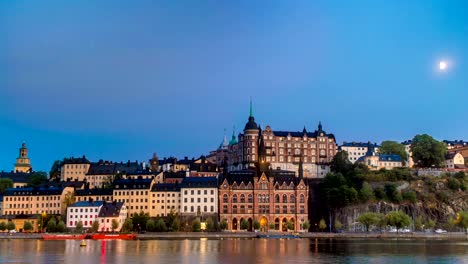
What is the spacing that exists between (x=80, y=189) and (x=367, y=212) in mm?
60759

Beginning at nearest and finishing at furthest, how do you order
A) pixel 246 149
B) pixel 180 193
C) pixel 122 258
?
pixel 122 258, pixel 180 193, pixel 246 149

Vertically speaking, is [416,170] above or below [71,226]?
above

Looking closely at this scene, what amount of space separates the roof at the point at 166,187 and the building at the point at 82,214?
494 inches

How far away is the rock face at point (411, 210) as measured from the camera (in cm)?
12506

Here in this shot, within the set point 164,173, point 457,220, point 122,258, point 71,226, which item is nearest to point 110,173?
point 164,173

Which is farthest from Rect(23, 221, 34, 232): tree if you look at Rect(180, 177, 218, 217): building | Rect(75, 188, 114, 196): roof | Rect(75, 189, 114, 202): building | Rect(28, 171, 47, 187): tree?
Rect(180, 177, 218, 217): building

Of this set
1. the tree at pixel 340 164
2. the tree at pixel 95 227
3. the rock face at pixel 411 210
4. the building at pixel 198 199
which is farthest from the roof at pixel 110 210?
the tree at pixel 340 164

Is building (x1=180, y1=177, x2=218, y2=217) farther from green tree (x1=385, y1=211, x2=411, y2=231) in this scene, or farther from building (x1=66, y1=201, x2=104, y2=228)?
green tree (x1=385, y1=211, x2=411, y2=231)

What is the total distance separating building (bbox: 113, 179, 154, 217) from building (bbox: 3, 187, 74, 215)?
37.6ft

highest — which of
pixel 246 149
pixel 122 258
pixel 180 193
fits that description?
pixel 246 149

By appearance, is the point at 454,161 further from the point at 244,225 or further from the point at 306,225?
the point at 244,225

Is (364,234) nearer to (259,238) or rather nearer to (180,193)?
(259,238)

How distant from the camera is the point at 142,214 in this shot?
410ft

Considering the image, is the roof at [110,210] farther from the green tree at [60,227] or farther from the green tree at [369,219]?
the green tree at [369,219]
